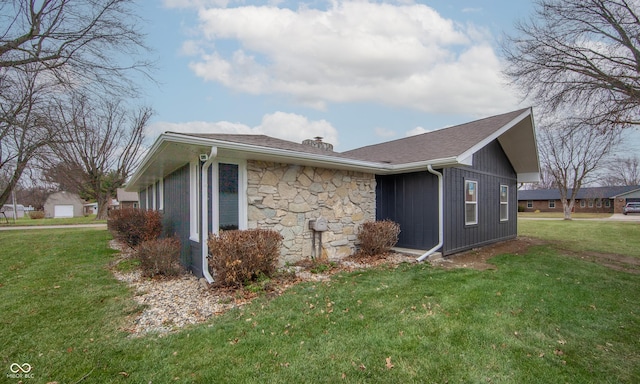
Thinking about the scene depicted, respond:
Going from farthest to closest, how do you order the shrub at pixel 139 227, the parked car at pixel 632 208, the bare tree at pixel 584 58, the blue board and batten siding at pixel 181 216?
the parked car at pixel 632 208
the shrub at pixel 139 227
the bare tree at pixel 584 58
the blue board and batten siding at pixel 181 216

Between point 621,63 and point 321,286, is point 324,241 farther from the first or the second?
point 621,63

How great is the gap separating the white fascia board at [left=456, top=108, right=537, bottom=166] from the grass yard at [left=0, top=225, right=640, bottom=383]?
2732 millimetres

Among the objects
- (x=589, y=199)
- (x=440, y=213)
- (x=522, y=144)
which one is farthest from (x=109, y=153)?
(x=589, y=199)

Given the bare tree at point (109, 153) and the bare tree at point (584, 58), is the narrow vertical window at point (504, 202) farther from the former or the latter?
the bare tree at point (109, 153)

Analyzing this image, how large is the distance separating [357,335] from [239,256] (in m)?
2.19

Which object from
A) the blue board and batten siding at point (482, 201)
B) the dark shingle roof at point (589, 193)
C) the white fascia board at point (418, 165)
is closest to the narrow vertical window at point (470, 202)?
the blue board and batten siding at point (482, 201)

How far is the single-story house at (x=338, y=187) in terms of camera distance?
17.4 feet

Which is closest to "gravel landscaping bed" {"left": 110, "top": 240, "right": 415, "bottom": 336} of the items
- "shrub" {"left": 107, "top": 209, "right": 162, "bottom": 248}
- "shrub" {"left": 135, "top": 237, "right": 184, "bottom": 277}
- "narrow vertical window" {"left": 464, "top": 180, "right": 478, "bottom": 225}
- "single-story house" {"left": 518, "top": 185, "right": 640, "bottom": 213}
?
"shrub" {"left": 135, "top": 237, "right": 184, "bottom": 277}

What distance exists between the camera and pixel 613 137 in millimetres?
7961

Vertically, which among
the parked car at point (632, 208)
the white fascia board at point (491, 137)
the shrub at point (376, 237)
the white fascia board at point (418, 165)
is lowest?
the parked car at point (632, 208)

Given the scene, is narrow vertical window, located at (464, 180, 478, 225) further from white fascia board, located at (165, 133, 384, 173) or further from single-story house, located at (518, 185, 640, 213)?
single-story house, located at (518, 185, 640, 213)

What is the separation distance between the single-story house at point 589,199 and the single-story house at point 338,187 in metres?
36.7

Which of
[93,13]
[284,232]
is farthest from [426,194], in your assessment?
[93,13]

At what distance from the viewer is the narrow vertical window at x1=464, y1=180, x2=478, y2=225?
8.17m
